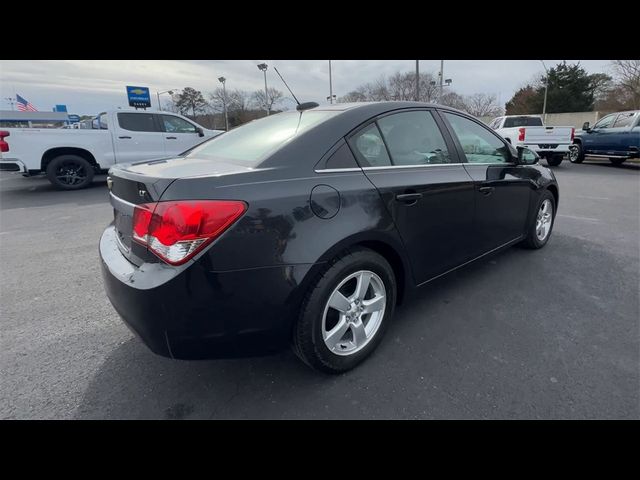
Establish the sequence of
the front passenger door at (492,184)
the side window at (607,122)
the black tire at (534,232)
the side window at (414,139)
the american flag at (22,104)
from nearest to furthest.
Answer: the side window at (414,139) → the front passenger door at (492,184) → the black tire at (534,232) → the side window at (607,122) → the american flag at (22,104)

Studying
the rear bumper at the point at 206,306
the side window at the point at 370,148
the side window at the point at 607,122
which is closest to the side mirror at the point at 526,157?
the side window at the point at 370,148

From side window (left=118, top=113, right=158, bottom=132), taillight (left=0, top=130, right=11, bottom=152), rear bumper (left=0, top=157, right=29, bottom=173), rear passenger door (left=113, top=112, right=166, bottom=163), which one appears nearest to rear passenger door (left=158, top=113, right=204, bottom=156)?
rear passenger door (left=113, top=112, right=166, bottom=163)

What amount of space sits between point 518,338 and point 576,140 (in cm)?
1480

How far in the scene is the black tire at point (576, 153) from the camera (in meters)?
13.4

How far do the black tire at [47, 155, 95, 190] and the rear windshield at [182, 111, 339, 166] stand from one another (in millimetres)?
7625

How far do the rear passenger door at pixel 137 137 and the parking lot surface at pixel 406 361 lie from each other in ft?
19.5

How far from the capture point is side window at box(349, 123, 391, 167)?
7.22 feet

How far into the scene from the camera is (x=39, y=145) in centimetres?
795

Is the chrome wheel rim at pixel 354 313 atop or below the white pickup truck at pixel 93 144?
below

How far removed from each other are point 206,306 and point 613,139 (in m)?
15.2

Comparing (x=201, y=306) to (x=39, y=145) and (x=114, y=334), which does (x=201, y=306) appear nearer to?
(x=114, y=334)

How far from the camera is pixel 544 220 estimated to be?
4230 millimetres

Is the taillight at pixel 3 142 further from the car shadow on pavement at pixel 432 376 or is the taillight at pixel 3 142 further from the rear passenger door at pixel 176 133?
the car shadow on pavement at pixel 432 376

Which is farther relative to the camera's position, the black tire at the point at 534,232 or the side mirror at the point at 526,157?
the black tire at the point at 534,232
